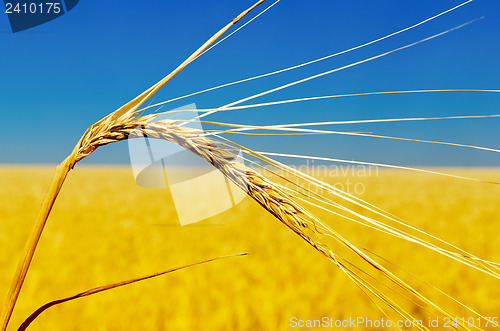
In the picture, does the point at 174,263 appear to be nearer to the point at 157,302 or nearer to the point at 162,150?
the point at 157,302

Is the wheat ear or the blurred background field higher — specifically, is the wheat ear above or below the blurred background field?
above

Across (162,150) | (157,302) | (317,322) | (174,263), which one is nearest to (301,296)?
(317,322)

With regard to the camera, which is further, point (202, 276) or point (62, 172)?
point (202, 276)

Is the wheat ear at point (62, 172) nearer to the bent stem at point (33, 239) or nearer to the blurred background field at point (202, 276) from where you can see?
the bent stem at point (33, 239)

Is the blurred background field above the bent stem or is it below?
A: below

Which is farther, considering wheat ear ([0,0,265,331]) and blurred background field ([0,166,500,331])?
blurred background field ([0,166,500,331])

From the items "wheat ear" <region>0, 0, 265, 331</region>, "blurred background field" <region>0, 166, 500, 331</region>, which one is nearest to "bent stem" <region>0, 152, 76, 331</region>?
"wheat ear" <region>0, 0, 265, 331</region>

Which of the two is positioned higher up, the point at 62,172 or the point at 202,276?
the point at 62,172

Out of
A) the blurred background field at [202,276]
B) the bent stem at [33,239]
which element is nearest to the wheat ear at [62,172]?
the bent stem at [33,239]

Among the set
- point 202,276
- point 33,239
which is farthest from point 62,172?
point 202,276

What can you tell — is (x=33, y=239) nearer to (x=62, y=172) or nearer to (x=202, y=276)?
(x=62, y=172)

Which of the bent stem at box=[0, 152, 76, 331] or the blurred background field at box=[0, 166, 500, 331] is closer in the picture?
the bent stem at box=[0, 152, 76, 331]

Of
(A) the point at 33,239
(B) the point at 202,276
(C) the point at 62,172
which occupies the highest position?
(C) the point at 62,172

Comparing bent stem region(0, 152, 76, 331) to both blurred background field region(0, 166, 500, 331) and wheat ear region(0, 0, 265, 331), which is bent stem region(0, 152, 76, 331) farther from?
blurred background field region(0, 166, 500, 331)
